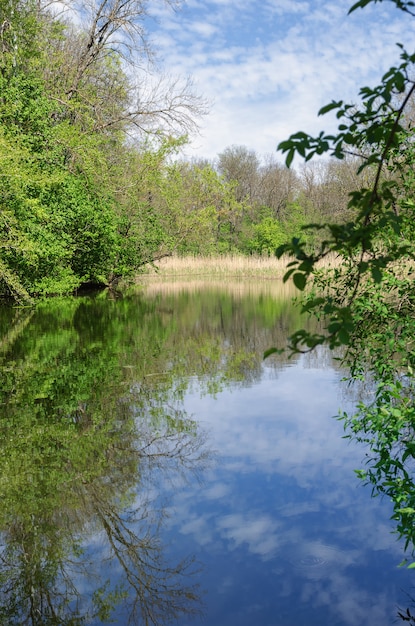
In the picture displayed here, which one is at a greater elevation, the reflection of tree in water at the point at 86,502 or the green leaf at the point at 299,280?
the green leaf at the point at 299,280

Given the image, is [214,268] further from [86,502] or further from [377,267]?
[377,267]

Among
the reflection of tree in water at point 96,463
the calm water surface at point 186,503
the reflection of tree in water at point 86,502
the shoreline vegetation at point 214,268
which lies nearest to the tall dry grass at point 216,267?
the shoreline vegetation at point 214,268

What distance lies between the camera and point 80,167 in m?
23.1

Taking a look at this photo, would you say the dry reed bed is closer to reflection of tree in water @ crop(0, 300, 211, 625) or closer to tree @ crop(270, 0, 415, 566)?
reflection of tree in water @ crop(0, 300, 211, 625)

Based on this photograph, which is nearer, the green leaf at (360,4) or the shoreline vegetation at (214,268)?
the green leaf at (360,4)

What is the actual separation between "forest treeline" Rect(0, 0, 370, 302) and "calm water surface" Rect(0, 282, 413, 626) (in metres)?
6.86

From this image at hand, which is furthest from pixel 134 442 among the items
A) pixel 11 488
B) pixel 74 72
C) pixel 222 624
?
pixel 74 72

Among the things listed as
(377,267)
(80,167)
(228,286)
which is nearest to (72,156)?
(80,167)

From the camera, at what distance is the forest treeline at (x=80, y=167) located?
18.4m

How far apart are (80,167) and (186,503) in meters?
18.8

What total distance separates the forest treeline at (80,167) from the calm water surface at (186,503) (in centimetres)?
686

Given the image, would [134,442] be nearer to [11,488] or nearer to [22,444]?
[22,444]

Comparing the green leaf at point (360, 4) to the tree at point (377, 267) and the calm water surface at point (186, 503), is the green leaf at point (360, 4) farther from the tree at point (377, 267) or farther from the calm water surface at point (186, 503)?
the calm water surface at point (186, 503)

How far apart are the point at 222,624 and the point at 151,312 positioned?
726 inches
